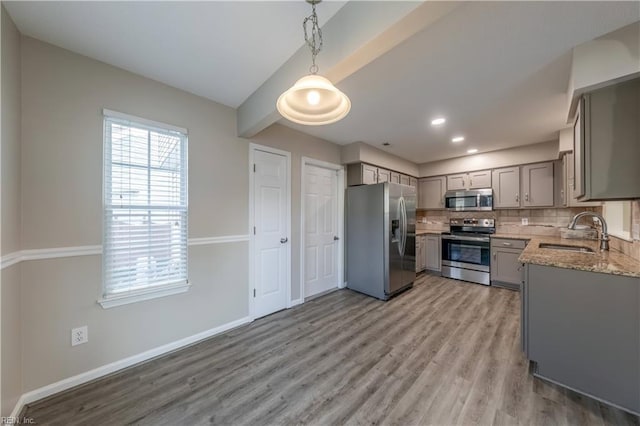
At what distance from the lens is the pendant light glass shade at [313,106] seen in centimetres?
136

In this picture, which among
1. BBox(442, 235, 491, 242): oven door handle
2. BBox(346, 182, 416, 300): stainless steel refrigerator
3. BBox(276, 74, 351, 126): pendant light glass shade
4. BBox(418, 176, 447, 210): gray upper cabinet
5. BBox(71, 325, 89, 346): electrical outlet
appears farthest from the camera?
BBox(418, 176, 447, 210): gray upper cabinet

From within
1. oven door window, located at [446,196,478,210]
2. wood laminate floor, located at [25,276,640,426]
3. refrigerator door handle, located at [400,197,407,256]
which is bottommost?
wood laminate floor, located at [25,276,640,426]

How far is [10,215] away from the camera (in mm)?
1476

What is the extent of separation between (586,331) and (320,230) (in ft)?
9.50

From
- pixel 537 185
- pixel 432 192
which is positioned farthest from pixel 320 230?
pixel 537 185

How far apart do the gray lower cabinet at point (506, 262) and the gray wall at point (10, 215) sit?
550 centimetres

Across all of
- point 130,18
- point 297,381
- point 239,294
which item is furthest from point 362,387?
point 130,18

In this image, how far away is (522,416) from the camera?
1.51 metres

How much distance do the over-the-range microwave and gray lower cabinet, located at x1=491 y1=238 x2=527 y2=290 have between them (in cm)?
72

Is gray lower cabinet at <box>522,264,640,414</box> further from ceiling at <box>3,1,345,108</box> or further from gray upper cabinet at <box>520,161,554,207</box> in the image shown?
gray upper cabinet at <box>520,161,554,207</box>

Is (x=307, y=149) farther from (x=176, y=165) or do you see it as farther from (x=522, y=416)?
(x=522, y=416)

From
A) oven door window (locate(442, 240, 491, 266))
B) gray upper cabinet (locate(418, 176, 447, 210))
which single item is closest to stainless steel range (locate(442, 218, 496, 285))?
oven door window (locate(442, 240, 491, 266))

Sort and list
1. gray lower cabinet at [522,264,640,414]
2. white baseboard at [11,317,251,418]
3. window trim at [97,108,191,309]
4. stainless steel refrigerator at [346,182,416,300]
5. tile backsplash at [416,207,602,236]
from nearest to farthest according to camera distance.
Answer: gray lower cabinet at [522,264,640,414] < white baseboard at [11,317,251,418] < window trim at [97,108,191,309] < stainless steel refrigerator at [346,182,416,300] < tile backsplash at [416,207,602,236]

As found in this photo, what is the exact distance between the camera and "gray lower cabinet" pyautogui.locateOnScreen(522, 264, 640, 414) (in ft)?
4.93
